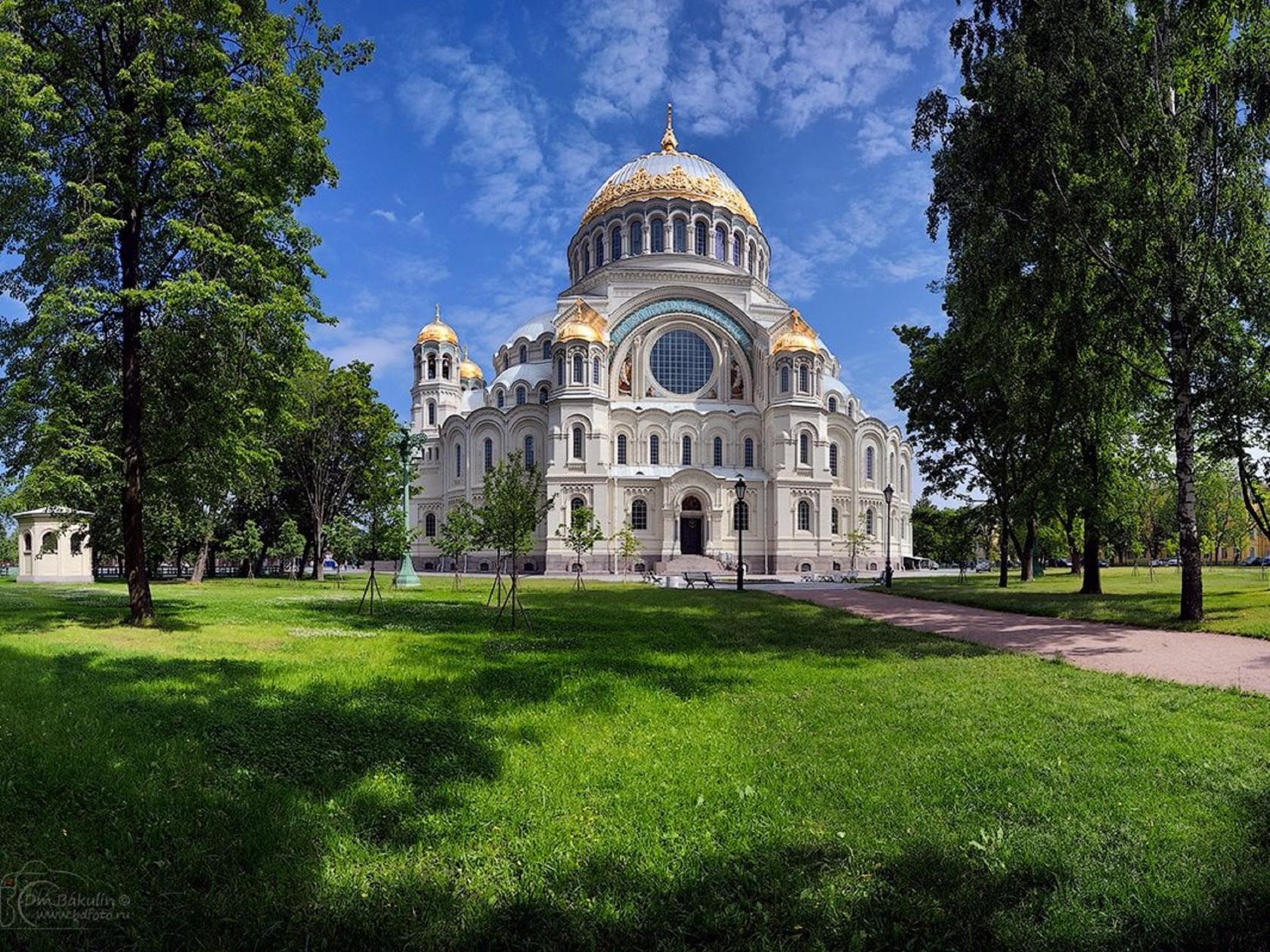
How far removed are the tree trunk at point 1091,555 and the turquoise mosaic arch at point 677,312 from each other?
30.9 meters

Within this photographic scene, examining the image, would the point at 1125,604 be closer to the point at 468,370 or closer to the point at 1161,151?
the point at 1161,151

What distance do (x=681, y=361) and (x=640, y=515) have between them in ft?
40.0

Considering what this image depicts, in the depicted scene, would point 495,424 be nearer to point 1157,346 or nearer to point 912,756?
point 1157,346

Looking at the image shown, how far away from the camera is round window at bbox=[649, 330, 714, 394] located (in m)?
50.4

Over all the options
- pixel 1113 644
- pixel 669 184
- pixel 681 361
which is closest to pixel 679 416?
pixel 681 361

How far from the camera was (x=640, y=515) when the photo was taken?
46688mm

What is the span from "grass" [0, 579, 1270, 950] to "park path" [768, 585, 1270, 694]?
138 centimetres

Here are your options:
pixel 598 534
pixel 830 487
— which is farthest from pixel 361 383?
pixel 830 487

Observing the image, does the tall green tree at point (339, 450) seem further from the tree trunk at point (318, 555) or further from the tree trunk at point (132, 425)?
the tree trunk at point (132, 425)

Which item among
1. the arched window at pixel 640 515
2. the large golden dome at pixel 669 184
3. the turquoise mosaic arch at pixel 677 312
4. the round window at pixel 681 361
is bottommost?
the arched window at pixel 640 515

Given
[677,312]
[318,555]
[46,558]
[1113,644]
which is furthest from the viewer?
[677,312]

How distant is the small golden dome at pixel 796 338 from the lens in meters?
47.6

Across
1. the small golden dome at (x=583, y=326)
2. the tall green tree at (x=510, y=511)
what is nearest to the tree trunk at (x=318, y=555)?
the small golden dome at (x=583, y=326)

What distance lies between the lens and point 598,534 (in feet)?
116
